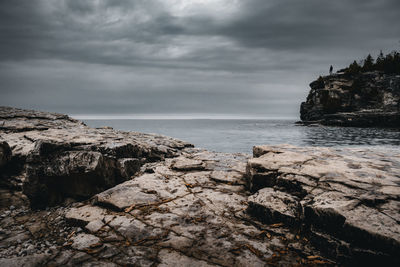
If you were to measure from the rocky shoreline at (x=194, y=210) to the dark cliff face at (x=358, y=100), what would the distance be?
68.4 metres

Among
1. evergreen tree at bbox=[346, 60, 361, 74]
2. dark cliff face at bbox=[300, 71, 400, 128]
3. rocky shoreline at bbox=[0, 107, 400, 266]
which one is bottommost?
rocky shoreline at bbox=[0, 107, 400, 266]

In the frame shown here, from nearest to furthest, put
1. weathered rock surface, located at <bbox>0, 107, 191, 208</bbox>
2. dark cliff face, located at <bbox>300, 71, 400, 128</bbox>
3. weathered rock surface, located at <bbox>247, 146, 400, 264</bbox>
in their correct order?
weathered rock surface, located at <bbox>247, 146, 400, 264</bbox>, weathered rock surface, located at <bbox>0, 107, 191, 208</bbox>, dark cliff face, located at <bbox>300, 71, 400, 128</bbox>

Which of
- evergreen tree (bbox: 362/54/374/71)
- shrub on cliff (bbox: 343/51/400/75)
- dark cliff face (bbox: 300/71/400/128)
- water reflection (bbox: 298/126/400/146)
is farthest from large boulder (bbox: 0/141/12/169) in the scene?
evergreen tree (bbox: 362/54/374/71)

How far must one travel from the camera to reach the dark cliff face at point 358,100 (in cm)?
5719

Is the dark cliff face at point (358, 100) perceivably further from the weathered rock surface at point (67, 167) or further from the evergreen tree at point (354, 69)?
the weathered rock surface at point (67, 167)

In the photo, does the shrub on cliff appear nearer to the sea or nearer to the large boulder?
the sea

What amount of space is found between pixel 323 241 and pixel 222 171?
3.23 meters

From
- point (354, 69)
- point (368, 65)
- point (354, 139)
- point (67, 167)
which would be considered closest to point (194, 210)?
point (67, 167)

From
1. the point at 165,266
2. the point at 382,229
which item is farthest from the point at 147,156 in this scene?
the point at 382,229

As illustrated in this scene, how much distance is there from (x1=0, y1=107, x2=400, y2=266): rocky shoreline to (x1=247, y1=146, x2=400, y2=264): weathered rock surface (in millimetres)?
14

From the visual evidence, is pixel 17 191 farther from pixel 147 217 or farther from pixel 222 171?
pixel 222 171

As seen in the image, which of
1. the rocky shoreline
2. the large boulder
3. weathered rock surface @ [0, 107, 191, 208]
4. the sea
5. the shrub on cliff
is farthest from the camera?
the shrub on cliff

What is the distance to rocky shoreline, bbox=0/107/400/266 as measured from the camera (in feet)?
8.66

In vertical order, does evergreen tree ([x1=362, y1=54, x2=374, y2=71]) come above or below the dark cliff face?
above
